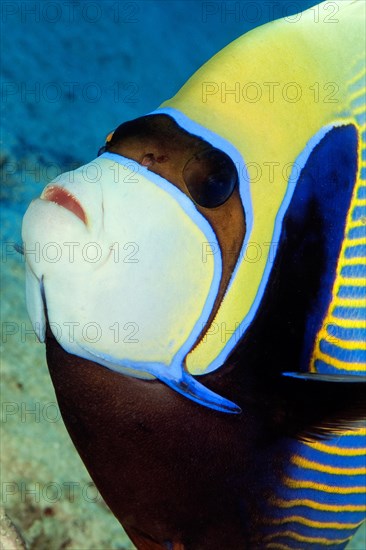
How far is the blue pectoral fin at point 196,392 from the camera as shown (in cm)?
80

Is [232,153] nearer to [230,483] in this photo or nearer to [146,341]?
[146,341]

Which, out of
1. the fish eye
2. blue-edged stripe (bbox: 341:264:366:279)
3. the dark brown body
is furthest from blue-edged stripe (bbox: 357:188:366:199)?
the dark brown body

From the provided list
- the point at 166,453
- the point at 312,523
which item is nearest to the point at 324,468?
the point at 312,523

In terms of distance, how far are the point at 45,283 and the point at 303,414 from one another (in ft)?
1.37

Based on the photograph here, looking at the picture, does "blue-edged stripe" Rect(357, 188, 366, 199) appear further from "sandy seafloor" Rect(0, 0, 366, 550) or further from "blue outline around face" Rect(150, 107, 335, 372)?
"sandy seafloor" Rect(0, 0, 366, 550)

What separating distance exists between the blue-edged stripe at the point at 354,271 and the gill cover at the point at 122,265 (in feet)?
0.68

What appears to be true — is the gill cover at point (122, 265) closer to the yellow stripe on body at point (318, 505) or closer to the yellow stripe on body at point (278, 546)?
the yellow stripe on body at point (318, 505)

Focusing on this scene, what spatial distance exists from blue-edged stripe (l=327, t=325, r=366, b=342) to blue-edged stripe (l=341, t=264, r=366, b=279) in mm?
79

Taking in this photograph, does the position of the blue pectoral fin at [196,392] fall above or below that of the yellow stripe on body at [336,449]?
above

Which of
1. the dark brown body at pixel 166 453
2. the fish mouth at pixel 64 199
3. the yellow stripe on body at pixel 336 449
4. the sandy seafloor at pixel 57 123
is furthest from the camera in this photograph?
the sandy seafloor at pixel 57 123

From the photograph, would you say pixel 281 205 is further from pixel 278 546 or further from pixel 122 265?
pixel 278 546

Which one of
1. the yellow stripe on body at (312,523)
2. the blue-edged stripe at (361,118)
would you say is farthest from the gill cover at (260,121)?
the yellow stripe on body at (312,523)

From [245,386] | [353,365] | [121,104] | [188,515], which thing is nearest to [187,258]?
[245,386]

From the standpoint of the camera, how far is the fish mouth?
2.37 ft
